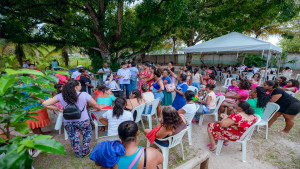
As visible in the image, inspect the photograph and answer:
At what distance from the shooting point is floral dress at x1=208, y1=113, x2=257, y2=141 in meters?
2.50

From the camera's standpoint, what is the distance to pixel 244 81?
381cm

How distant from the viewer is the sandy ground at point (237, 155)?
8.55ft

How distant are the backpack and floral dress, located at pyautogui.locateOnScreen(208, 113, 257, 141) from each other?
8.89ft

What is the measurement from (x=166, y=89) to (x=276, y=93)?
286 cm

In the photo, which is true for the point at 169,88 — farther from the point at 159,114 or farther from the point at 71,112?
the point at 71,112

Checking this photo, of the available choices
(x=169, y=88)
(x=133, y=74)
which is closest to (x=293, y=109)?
(x=169, y=88)

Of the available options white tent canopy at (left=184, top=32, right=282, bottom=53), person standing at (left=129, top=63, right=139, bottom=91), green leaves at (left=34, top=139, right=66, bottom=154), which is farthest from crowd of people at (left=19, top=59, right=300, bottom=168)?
white tent canopy at (left=184, top=32, right=282, bottom=53)

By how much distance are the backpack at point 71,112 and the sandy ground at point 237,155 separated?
3.41ft

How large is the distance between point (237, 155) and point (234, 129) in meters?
0.70

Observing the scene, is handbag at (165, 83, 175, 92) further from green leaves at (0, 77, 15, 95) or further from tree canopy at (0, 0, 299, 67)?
green leaves at (0, 77, 15, 95)

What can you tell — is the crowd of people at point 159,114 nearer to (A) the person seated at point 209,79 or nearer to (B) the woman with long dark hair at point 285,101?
(B) the woman with long dark hair at point 285,101

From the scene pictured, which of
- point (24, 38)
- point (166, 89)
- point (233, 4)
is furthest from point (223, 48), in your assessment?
point (24, 38)

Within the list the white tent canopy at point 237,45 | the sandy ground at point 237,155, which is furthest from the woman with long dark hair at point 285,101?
the white tent canopy at point 237,45

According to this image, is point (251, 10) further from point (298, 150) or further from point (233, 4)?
point (298, 150)
